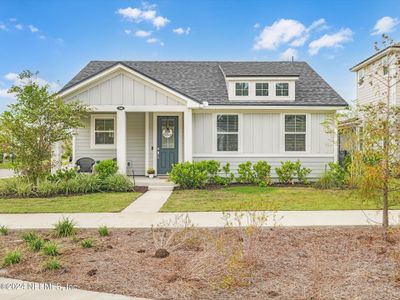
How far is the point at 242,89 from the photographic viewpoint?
1482 centimetres

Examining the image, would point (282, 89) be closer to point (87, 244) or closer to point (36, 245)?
point (87, 244)

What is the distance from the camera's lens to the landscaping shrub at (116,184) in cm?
1190

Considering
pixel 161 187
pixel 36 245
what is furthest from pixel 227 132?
pixel 36 245

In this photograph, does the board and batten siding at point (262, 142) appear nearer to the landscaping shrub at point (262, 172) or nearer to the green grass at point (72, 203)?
the landscaping shrub at point (262, 172)

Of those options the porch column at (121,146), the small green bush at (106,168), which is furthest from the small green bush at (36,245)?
the porch column at (121,146)

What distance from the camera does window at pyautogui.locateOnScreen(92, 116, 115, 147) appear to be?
1495 centimetres

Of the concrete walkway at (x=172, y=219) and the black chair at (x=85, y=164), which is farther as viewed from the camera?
the black chair at (x=85, y=164)

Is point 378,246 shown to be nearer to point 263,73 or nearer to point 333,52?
point 263,73

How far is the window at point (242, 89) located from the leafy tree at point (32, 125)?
6646mm

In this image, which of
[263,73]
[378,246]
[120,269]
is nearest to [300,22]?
[263,73]

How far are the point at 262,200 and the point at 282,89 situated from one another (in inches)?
255

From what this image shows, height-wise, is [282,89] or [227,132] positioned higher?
[282,89]

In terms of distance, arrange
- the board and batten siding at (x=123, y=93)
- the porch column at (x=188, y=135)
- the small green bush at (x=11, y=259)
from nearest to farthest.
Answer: the small green bush at (x=11, y=259), the board and batten siding at (x=123, y=93), the porch column at (x=188, y=135)

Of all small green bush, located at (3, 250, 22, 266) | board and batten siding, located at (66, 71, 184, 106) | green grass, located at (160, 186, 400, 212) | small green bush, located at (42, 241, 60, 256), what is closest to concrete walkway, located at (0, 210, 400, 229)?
green grass, located at (160, 186, 400, 212)
